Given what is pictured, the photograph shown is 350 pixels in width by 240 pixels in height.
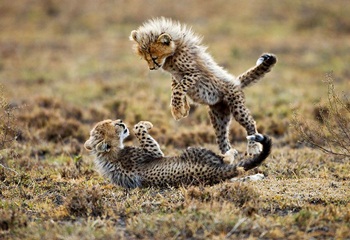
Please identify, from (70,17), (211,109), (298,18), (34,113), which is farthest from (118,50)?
(211,109)

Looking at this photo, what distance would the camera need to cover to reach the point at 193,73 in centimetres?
586

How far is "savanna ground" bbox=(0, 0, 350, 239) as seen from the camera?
4328 millimetres

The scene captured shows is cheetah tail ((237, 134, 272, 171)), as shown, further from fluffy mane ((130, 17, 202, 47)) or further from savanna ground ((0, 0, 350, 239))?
fluffy mane ((130, 17, 202, 47))

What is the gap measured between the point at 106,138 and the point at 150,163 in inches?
20.2

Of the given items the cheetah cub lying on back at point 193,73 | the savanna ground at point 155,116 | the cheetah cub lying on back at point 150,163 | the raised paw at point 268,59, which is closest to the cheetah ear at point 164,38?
the cheetah cub lying on back at point 193,73

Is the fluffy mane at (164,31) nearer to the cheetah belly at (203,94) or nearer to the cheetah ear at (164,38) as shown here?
the cheetah ear at (164,38)

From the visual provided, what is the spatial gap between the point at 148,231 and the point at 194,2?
19.9m

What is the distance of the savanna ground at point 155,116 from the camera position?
170 inches

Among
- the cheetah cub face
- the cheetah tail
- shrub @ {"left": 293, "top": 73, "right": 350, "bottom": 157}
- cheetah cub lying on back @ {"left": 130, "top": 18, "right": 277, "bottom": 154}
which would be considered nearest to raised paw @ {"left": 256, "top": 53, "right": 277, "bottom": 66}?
cheetah cub lying on back @ {"left": 130, "top": 18, "right": 277, "bottom": 154}

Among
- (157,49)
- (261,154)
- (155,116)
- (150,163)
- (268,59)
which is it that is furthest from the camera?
(155,116)

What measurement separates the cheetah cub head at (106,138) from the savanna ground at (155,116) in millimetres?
372

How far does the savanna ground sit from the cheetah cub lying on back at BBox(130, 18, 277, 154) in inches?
24.2

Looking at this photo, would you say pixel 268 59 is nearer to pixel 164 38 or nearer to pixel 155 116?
pixel 164 38

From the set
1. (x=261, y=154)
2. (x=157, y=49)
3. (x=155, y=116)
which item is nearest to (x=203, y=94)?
(x=157, y=49)
